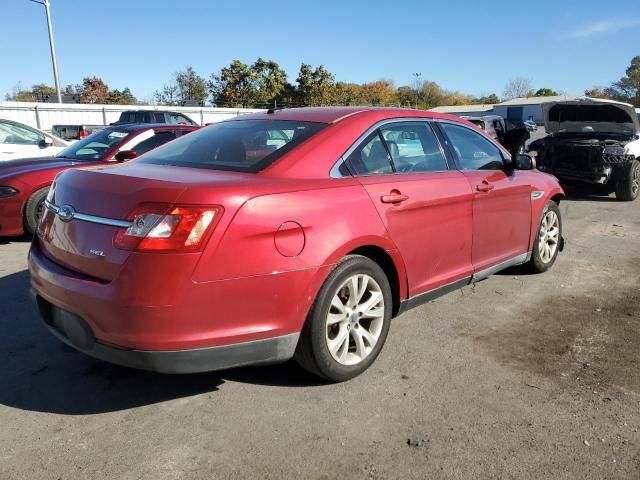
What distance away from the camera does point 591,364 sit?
11.6ft

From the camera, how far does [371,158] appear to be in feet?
11.5

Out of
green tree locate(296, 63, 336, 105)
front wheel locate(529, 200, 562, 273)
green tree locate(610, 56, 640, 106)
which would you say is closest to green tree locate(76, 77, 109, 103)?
green tree locate(296, 63, 336, 105)

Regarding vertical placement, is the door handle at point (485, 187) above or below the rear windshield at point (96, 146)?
below

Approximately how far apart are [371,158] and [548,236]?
282cm

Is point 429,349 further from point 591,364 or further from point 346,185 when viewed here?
point 346,185

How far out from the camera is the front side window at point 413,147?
371cm

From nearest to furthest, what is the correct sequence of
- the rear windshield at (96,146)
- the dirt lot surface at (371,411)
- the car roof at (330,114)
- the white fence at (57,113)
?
1. the dirt lot surface at (371,411)
2. the car roof at (330,114)
3. the rear windshield at (96,146)
4. the white fence at (57,113)

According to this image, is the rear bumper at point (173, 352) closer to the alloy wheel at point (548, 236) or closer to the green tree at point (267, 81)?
the alloy wheel at point (548, 236)

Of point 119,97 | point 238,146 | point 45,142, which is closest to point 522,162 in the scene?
point 238,146

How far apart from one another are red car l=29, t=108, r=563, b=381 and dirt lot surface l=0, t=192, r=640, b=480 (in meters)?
0.33

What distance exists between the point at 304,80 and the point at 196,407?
171ft

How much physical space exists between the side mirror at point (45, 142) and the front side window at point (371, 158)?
7.36 metres

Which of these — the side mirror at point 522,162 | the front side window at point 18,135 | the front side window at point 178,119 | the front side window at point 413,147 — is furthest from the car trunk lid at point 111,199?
the front side window at point 178,119

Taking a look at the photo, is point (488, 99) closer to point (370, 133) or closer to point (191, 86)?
point (191, 86)
